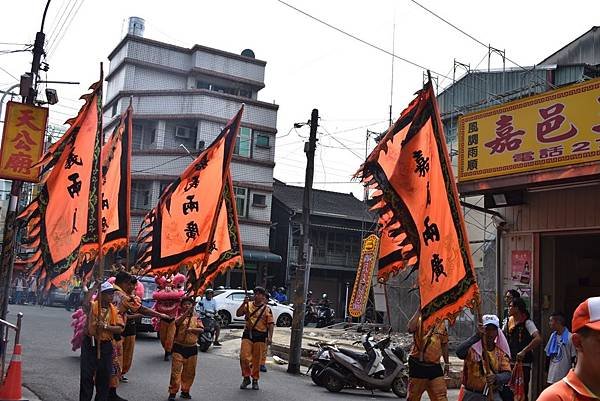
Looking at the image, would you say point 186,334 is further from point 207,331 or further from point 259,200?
point 259,200

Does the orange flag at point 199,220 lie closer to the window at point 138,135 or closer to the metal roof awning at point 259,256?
the metal roof awning at point 259,256

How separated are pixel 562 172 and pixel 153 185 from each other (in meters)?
27.6

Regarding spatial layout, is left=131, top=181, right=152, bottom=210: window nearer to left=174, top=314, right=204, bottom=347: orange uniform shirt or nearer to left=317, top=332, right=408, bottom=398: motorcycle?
left=317, top=332, right=408, bottom=398: motorcycle

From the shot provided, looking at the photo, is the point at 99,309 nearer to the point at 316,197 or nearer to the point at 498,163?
the point at 498,163

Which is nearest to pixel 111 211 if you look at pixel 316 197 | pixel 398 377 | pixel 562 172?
pixel 398 377

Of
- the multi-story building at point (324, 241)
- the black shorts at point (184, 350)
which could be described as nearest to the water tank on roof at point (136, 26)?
the multi-story building at point (324, 241)

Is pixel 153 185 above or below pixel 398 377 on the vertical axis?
above

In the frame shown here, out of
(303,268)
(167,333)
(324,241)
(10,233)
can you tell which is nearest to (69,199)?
(10,233)

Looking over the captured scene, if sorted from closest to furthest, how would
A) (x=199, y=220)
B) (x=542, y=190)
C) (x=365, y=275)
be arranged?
(x=199, y=220)
(x=542, y=190)
(x=365, y=275)

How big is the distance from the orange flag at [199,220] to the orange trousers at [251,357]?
171 cm

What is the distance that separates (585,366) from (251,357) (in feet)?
29.2

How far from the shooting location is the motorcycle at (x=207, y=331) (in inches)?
640

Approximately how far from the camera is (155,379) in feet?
35.8

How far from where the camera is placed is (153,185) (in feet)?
110
